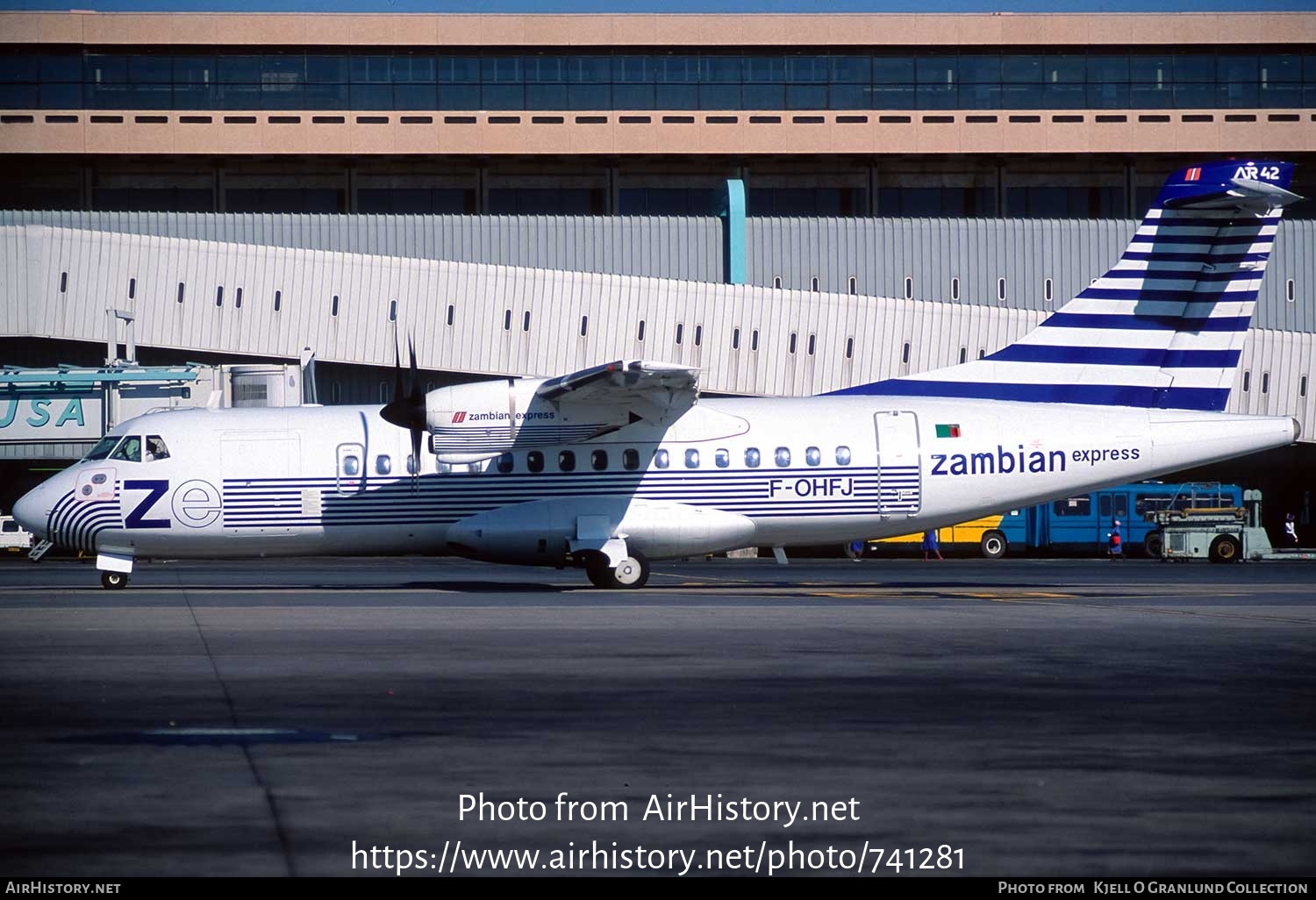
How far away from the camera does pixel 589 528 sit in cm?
2623

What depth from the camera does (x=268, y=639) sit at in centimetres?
1700

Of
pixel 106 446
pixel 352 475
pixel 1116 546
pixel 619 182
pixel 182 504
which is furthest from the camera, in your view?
pixel 619 182

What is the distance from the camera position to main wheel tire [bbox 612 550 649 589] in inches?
1039

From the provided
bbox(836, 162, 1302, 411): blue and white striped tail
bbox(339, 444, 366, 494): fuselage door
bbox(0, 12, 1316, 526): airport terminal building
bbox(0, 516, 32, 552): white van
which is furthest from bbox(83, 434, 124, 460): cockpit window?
bbox(0, 12, 1316, 526): airport terminal building

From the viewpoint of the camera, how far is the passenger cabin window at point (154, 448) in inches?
1030

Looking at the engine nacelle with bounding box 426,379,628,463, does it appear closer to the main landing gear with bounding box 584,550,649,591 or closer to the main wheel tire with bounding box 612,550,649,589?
the main landing gear with bounding box 584,550,649,591

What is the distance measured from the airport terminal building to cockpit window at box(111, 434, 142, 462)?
2410cm

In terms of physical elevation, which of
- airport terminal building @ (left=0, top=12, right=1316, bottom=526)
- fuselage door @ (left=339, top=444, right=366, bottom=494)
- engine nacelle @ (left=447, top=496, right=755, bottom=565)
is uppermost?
airport terminal building @ (left=0, top=12, right=1316, bottom=526)

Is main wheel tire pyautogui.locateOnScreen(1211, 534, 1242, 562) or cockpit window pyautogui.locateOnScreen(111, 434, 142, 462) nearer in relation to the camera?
cockpit window pyautogui.locateOnScreen(111, 434, 142, 462)

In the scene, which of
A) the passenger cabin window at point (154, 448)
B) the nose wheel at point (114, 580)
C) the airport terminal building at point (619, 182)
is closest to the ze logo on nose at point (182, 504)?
the passenger cabin window at point (154, 448)

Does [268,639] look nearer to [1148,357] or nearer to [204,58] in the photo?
[1148,357]

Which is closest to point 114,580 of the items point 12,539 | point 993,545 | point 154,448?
point 154,448

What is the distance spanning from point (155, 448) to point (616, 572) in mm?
8252

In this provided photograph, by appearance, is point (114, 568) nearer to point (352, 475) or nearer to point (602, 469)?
point (352, 475)
